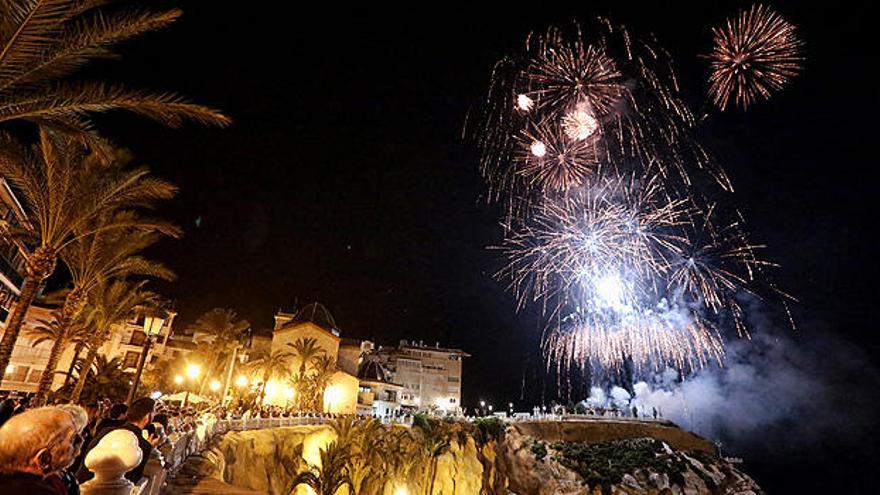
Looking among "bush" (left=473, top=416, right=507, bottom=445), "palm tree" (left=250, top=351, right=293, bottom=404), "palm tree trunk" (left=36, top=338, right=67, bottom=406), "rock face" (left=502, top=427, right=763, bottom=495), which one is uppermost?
"palm tree" (left=250, top=351, right=293, bottom=404)

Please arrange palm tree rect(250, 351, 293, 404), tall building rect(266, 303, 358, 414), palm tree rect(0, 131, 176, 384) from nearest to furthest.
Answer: palm tree rect(0, 131, 176, 384), palm tree rect(250, 351, 293, 404), tall building rect(266, 303, 358, 414)

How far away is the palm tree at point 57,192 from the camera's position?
436 inches

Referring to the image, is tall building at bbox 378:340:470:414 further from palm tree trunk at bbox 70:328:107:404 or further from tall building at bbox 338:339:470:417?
palm tree trunk at bbox 70:328:107:404

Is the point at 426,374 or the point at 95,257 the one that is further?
the point at 426,374

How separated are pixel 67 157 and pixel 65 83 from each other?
473cm

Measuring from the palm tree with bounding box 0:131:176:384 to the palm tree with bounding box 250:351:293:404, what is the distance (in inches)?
1074

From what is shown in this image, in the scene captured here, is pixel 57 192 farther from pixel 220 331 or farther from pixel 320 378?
pixel 320 378

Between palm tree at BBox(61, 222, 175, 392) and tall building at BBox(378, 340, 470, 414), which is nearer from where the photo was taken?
palm tree at BBox(61, 222, 175, 392)

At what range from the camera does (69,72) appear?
780 centimetres

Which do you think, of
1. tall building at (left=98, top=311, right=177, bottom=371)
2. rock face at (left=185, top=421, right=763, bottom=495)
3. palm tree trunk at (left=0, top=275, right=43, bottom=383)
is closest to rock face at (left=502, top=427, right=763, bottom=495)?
rock face at (left=185, top=421, right=763, bottom=495)

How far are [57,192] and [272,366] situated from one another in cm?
3010

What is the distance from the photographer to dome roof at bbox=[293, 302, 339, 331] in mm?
48656

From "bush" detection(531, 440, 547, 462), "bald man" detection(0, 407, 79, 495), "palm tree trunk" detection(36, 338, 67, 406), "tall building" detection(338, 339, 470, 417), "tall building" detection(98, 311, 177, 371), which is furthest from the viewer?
"tall building" detection(338, 339, 470, 417)

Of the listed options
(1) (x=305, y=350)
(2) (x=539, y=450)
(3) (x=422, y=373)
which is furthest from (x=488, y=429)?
(3) (x=422, y=373)
